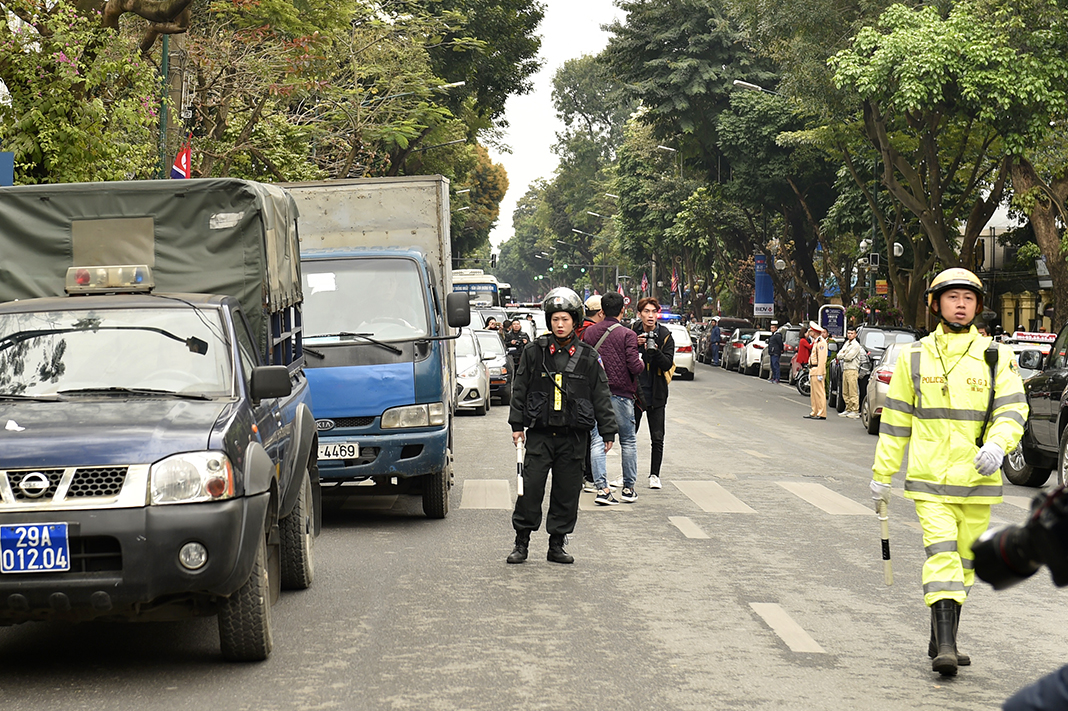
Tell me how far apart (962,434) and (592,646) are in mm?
2001

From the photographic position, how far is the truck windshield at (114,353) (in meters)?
6.49

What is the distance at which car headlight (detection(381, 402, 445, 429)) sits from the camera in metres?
10.6

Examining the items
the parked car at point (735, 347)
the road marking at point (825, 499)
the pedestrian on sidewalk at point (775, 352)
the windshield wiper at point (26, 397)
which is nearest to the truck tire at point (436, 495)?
the road marking at point (825, 499)

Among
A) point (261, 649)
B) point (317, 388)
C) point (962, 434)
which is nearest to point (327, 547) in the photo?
point (317, 388)

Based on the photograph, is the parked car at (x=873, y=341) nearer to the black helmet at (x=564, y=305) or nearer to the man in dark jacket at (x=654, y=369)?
the man in dark jacket at (x=654, y=369)

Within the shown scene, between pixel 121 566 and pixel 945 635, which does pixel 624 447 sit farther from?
pixel 121 566

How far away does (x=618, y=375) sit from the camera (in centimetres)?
1220

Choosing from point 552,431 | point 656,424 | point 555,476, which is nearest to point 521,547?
point 555,476

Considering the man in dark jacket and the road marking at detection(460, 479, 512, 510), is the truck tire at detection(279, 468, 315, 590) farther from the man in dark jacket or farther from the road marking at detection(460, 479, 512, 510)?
the man in dark jacket

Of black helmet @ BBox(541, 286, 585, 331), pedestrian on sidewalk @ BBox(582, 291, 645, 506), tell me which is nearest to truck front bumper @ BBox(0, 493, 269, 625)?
black helmet @ BBox(541, 286, 585, 331)

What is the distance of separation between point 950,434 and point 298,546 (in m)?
3.71

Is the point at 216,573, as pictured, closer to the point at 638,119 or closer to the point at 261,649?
the point at 261,649

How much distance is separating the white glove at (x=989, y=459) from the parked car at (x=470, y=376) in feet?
55.5

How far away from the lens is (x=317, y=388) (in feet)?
35.0
